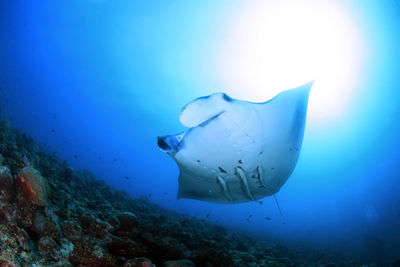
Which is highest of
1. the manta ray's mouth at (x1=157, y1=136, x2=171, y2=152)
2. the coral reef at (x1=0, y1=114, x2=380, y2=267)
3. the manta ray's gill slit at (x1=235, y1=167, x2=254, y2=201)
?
the manta ray's mouth at (x1=157, y1=136, x2=171, y2=152)

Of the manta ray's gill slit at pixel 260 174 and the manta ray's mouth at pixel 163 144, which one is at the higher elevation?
the manta ray's mouth at pixel 163 144

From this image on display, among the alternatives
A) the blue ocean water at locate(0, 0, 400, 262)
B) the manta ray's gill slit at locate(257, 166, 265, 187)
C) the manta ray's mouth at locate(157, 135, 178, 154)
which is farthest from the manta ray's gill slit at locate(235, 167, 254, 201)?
the blue ocean water at locate(0, 0, 400, 262)

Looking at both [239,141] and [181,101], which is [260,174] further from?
[181,101]

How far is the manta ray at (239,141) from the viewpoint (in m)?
3.13

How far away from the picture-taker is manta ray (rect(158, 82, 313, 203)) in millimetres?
3130

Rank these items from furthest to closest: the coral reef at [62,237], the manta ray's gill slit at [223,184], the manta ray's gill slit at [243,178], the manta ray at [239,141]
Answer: the manta ray's gill slit at [223,184], the manta ray's gill slit at [243,178], the manta ray at [239,141], the coral reef at [62,237]

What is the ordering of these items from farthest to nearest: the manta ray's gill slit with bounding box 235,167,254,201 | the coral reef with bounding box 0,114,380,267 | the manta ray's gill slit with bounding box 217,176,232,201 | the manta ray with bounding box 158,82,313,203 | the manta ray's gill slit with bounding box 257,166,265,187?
the manta ray's gill slit with bounding box 217,176,232,201, the manta ray's gill slit with bounding box 257,166,265,187, the manta ray's gill slit with bounding box 235,167,254,201, the manta ray with bounding box 158,82,313,203, the coral reef with bounding box 0,114,380,267

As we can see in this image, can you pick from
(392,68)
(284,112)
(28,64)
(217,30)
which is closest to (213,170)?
(284,112)

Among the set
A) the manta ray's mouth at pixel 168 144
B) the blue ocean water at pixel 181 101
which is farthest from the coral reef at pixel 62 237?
the blue ocean water at pixel 181 101

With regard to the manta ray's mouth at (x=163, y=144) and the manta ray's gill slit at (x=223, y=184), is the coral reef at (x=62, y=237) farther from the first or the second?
the manta ray's mouth at (x=163, y=144)

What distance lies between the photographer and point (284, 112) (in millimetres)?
3410

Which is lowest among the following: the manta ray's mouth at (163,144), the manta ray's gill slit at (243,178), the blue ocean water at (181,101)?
the manta ray's gill slit at (243,178)

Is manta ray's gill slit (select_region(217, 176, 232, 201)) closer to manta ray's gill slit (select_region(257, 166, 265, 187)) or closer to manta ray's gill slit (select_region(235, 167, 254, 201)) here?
manta ray's gill slit (select_region(235, 167, 254, 201))

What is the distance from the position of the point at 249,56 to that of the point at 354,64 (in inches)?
336
